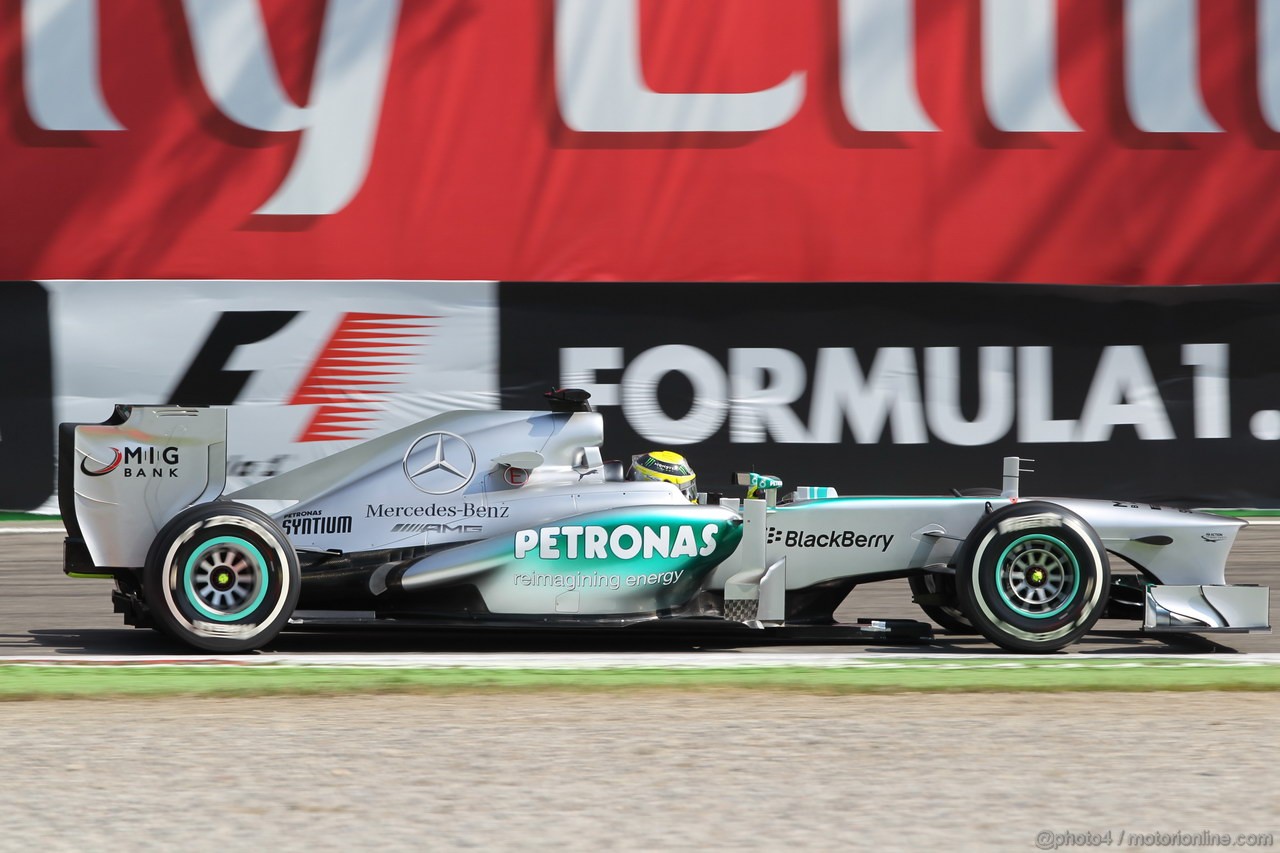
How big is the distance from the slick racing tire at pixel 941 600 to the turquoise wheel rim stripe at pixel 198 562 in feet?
10.2

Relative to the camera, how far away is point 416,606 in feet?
22.8

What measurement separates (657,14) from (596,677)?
27.5 feet

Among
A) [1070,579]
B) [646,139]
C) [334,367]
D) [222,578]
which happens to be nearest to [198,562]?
[222,578]

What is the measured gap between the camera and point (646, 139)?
43.6 feet

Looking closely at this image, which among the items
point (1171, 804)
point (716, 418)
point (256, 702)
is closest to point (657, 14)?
point (716, 418)

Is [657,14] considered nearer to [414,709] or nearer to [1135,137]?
[1135,137]

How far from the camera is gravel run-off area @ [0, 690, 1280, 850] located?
14.7ft

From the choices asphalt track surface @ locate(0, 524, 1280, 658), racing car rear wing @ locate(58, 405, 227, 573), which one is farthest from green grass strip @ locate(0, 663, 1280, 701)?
racing car rear wing @ locate(58, 405, 227, 573)

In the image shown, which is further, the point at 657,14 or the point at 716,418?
the point at 657,14

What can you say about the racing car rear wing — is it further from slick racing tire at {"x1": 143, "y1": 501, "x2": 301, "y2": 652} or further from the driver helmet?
the driver helmet

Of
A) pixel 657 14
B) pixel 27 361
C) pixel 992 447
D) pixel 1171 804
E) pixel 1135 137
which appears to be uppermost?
pixel 657 14

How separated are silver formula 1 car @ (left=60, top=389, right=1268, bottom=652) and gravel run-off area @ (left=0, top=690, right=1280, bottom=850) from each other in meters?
0.75

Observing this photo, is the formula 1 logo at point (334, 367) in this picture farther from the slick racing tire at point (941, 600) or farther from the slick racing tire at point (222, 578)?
the slick racing tire at point (941, 600)

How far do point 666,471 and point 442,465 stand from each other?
109cm
